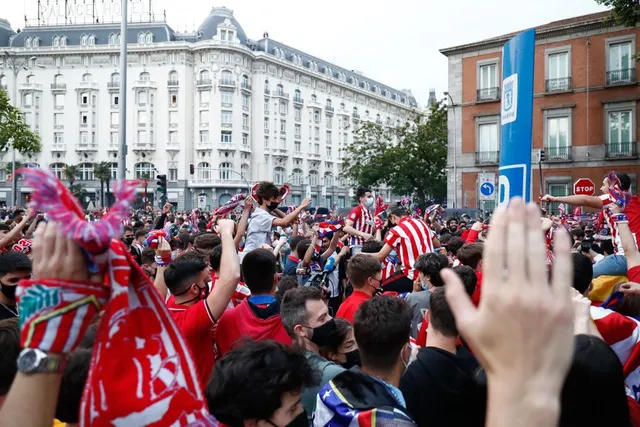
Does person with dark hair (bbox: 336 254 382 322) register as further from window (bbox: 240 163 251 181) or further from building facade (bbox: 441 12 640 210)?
window (bbox: 240 163 251 181)

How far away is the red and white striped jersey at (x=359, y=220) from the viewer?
11.1 metres

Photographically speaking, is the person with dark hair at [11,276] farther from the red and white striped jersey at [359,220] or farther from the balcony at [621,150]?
the balcony at [621,150]

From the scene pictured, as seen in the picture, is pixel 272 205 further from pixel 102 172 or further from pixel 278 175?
pixel 278 175

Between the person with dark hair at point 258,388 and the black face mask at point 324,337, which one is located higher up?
the person with dark hair at point 258,388

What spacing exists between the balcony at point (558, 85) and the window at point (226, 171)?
142 ft

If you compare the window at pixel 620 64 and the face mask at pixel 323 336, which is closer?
the face mask at pixel 323 336

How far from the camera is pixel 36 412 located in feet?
5.17

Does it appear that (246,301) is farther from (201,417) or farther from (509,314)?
(509,314)

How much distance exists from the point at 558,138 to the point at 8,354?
33.8m

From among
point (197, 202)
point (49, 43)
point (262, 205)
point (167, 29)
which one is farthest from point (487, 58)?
point (49, 43)

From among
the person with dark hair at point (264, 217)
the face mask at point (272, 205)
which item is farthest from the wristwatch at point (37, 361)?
the face mask at point (272, 205)

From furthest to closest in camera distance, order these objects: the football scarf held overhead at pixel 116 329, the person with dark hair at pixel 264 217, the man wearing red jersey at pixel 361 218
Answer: the man wearing red jersey at pixel 361 218, the person with dark hair at pixel 264 217, the football scarf held overhead at pixel 116 329

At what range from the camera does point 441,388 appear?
A: 9.48 feet

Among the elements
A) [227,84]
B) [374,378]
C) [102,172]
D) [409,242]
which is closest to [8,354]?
[374,378]
